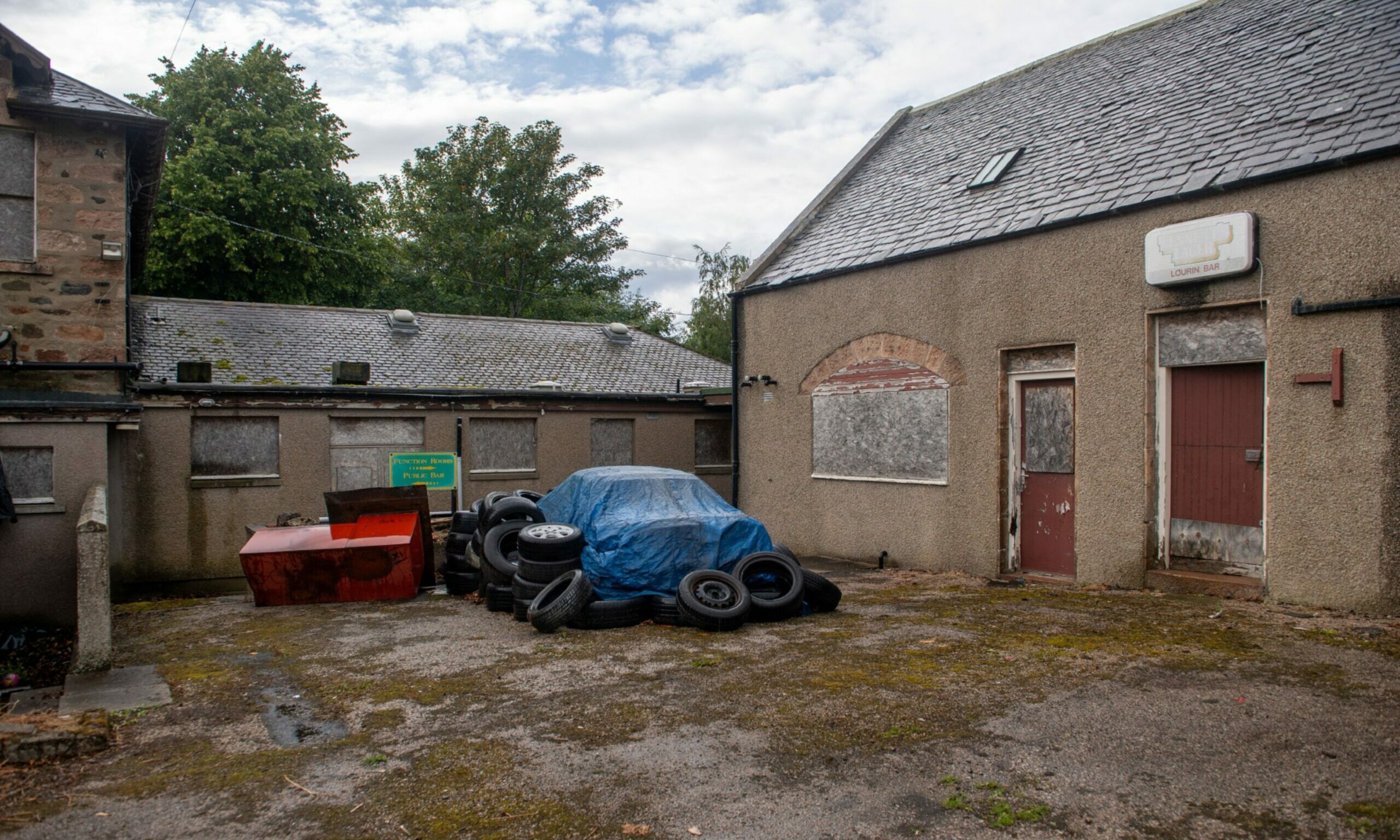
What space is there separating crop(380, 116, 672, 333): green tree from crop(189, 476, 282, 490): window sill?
73.2ft

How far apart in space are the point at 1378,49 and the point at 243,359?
59.5 ft

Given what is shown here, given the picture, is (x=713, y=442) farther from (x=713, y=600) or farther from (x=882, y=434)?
(x=713, y=600)

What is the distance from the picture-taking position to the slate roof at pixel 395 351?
57.1 ft

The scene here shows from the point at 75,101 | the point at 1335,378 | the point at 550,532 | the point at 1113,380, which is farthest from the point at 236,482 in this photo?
the point at 1335,378

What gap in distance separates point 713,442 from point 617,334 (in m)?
4.44

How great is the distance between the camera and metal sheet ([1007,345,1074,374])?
10406mm

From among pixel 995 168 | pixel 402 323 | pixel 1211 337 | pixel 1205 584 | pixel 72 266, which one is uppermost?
pixel 995 168

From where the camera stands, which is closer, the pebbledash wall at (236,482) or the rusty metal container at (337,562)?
the rusty metal container at (337,562)

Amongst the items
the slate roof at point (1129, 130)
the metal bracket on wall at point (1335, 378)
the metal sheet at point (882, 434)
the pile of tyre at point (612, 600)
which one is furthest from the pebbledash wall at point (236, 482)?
the metal bracket on wall at point (1335, 378)

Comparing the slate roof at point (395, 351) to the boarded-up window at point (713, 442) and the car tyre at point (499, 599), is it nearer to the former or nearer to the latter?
the boarded-up window at point (713, 442)

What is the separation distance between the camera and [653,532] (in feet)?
28.9

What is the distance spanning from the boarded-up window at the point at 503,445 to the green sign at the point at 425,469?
703 mm

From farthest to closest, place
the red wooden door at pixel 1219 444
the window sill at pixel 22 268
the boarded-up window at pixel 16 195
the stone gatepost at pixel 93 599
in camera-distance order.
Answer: the boarded-up window at pixel 16 195 → the window sill at pixel 22 268 → the red wooden door at pixel 1219 444 → the stone gatepost at pixel 93 599

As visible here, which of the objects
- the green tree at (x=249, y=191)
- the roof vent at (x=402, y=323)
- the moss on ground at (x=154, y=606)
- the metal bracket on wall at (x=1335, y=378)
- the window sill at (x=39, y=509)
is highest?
the green tree at (x=249, y=191)
